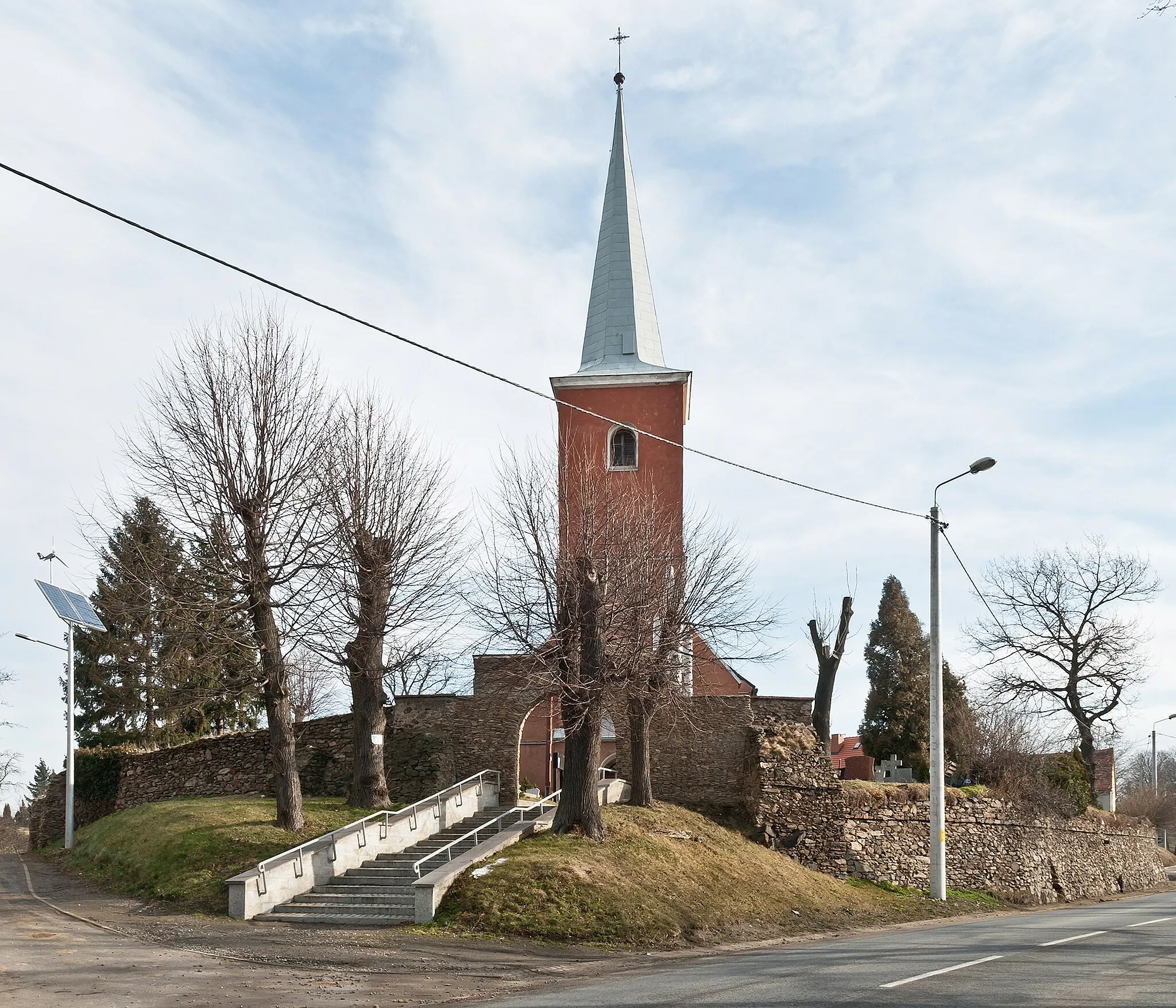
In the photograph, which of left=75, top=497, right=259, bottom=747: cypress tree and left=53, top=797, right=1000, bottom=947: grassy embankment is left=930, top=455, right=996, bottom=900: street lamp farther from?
left=75, top=497, right=259, bottom=747: cypress tree

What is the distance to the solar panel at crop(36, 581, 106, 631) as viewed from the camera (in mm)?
26495

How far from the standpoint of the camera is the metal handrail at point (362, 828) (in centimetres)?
1559

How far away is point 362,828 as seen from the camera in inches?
695

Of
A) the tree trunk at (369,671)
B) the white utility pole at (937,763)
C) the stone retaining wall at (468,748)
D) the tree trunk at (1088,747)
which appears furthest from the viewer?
the tree trunk at (1088,747)

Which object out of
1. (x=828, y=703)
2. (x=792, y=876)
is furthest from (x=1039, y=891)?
(x=792, y=876)

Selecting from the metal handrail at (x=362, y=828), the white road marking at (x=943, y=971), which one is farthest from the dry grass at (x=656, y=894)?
the white road marking at (x=943, y=971)

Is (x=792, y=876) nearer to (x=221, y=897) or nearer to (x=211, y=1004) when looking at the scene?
(x=221, y=897)

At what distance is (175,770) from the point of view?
1009 inches

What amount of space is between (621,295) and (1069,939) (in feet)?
76.1

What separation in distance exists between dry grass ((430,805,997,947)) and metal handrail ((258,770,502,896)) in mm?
2467

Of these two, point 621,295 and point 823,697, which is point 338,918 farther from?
point 621,295

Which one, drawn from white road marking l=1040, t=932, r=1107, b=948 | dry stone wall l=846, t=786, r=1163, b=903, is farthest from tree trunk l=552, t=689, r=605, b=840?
dry stone wall l=846, t=786, r=1163, b=903

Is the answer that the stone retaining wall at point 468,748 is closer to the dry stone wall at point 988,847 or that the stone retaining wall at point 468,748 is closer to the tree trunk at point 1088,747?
the dry stone wall at point 988,847

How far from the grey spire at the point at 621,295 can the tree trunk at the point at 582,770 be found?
1456 cm
